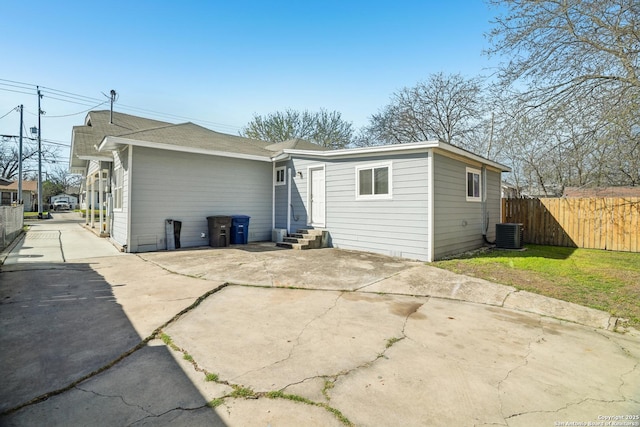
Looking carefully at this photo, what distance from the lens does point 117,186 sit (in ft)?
32.0

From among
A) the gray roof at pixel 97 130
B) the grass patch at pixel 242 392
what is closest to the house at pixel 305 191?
the gray roof at pixel 97 130

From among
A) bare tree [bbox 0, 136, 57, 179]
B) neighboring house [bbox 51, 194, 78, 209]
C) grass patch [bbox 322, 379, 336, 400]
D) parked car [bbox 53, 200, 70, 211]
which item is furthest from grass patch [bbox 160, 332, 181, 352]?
neighboring house [bbox 51, 194, 78, 209]

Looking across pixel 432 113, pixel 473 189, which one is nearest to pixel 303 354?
pixel 473 189

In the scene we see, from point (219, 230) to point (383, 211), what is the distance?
5061 millimetres

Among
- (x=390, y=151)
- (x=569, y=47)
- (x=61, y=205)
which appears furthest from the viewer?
(x=61, y=205)

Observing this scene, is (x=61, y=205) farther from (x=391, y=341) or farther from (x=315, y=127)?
(x=391, y=341)

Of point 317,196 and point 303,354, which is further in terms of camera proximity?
point 317,196

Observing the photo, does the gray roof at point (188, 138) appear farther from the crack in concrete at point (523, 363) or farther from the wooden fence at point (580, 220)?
the wooden fence at point (580, 220)

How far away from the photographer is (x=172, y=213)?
8.99m

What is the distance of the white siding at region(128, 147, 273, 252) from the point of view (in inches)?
332

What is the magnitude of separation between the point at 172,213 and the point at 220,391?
25.7 ft

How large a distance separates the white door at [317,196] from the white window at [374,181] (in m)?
1.43

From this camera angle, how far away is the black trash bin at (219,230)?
9461 mm

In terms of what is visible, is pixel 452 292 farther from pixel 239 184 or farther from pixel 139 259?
pixel 239 184
